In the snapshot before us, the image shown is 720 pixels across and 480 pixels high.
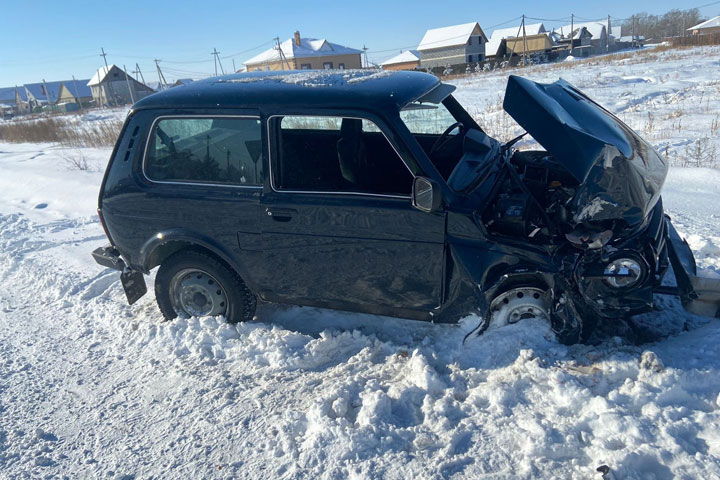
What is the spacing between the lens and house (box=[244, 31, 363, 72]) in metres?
58.2

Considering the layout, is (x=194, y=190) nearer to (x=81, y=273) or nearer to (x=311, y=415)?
(x=311, y=415)

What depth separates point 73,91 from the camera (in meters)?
75.2

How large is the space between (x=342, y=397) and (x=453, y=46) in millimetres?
63361

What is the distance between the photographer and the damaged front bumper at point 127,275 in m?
4.28

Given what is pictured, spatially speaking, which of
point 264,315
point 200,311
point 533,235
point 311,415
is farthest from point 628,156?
point 200,311

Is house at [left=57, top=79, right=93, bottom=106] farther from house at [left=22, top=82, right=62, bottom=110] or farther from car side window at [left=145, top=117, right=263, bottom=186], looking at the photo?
car side window at [left=145, top=117, right=263, bottom=186]

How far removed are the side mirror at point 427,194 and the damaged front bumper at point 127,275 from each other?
2.70 metres

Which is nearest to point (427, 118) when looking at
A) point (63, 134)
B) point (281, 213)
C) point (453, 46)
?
point (281, 213)

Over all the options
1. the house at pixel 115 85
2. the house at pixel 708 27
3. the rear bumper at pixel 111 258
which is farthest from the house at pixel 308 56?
the rear bumper at pixel 111 258

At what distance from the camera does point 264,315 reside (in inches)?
170

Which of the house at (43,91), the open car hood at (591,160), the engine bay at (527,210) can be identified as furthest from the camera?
the house at (43,91)

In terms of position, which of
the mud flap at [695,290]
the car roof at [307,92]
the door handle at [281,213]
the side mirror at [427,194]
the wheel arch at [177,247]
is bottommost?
the mud flap at [695,290]

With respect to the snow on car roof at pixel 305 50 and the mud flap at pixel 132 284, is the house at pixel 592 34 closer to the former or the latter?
the snow on car roof at pixel 305 50

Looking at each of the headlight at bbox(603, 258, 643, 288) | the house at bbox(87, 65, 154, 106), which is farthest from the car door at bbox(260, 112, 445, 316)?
the house at bbox(87, 65, 154, 106)
